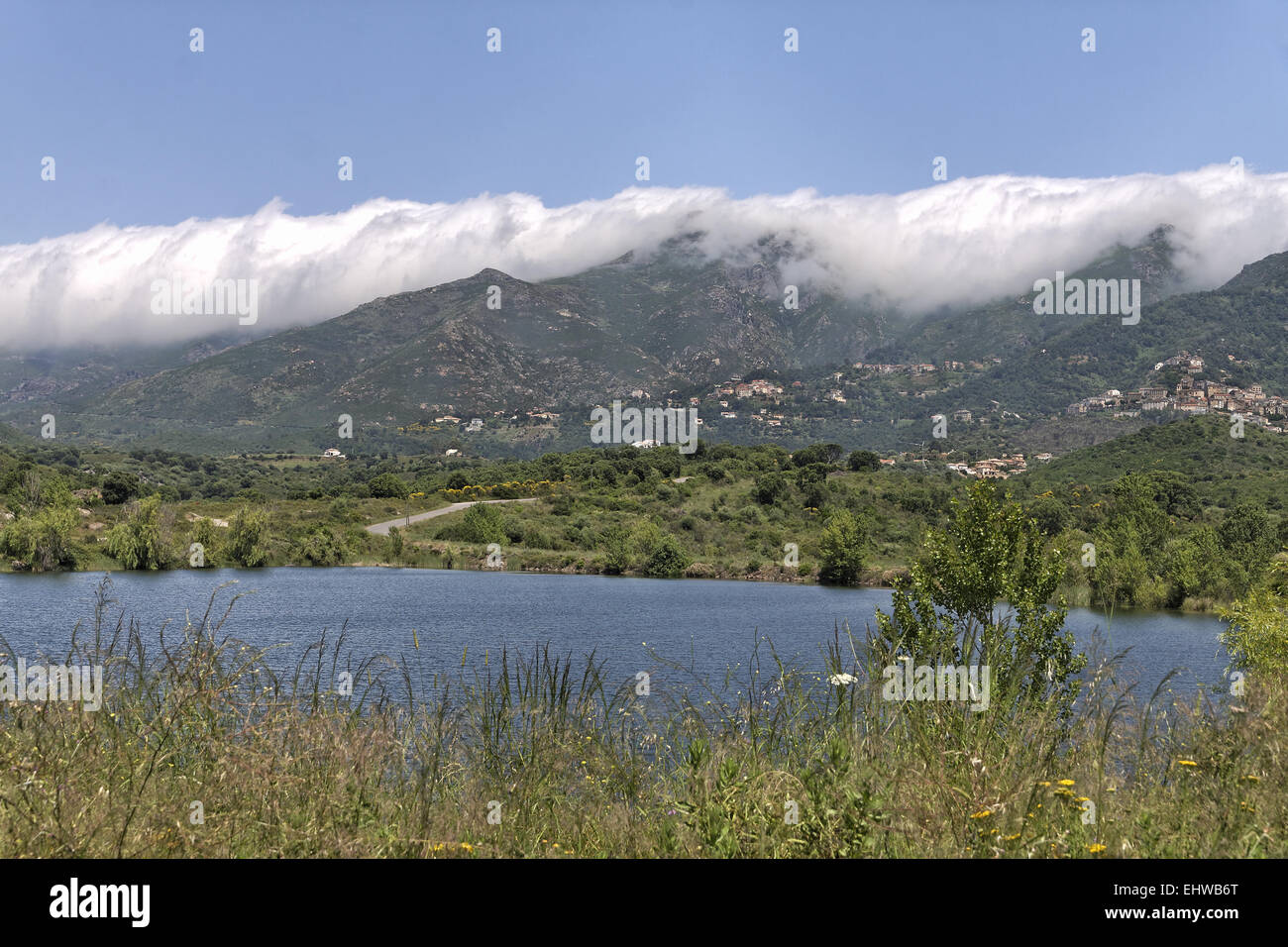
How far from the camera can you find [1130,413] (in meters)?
164

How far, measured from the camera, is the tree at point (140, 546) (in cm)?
5900

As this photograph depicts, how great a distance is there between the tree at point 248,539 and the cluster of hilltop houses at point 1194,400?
129868 mm

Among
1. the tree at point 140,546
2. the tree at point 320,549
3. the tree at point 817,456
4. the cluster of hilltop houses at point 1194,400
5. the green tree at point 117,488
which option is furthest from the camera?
the cluster of hilltop houses at point 1194,400

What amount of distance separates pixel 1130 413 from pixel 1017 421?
31.7 meters

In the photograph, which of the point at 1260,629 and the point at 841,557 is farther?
the point at 841,557

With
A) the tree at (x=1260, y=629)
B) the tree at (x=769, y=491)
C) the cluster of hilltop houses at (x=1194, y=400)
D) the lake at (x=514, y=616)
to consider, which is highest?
the cluster of hilltop houses at (x=1194, y=400)

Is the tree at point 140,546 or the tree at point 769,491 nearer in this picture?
the tree at point 140,546

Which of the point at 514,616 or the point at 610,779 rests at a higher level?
the point at 610,779

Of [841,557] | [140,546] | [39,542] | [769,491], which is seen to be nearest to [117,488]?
[140,546]

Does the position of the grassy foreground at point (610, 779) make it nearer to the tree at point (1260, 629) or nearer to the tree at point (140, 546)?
the tree at point (1260, 629)

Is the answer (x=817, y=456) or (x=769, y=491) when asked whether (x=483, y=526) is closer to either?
(x=769, y=491)

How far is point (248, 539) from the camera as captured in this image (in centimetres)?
6356

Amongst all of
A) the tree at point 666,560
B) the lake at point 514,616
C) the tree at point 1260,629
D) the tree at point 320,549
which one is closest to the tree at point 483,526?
the lake at point 514,616

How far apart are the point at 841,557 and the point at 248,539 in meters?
42.3
